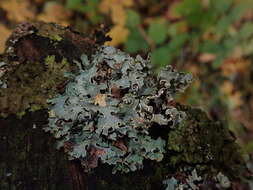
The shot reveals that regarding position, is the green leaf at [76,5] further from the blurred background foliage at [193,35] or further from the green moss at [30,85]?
the green moss at [30,85]

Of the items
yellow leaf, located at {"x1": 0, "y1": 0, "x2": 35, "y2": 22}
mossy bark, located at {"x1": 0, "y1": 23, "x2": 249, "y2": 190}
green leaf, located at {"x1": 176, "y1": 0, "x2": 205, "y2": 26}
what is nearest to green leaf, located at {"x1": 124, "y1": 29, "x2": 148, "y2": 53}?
green leaf, located at {"x1": 176, "y1": 0, "x2": 205, "y2": 26}

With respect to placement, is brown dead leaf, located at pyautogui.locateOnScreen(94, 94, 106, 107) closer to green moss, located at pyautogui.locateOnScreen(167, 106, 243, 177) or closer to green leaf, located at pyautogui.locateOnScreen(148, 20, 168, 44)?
green moss, located at pyautogui.locateOnScreen(167, 106, 243, 177)

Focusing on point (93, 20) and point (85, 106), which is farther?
point (93, 20)

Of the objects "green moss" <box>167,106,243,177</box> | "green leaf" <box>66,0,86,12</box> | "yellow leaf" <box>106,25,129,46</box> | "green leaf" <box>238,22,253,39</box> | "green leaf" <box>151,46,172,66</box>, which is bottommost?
"green moss" <box>167,106,243,177</box>

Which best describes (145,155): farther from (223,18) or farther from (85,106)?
(223,18)

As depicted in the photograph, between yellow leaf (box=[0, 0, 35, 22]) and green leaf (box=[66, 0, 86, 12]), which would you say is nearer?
yellow leaf (box=[0, 0, 35, 22])

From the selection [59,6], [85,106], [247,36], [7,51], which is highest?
[59,6]

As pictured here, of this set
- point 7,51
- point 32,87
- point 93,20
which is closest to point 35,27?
point 7,51
